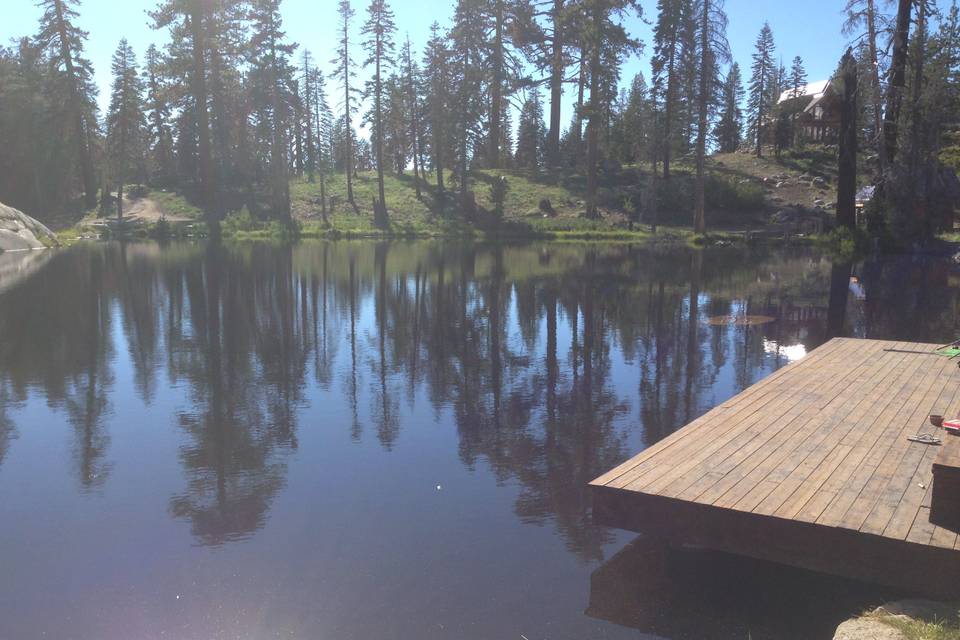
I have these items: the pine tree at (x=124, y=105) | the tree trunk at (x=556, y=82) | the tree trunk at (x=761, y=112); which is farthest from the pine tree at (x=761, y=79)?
the pine tree at (x=124, y=105)

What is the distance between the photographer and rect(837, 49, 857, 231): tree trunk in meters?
30.4

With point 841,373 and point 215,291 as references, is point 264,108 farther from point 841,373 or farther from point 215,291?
point 841,373

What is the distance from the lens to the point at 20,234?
114 ft

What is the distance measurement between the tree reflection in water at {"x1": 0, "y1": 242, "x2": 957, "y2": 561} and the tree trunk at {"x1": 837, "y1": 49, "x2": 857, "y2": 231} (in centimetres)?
633

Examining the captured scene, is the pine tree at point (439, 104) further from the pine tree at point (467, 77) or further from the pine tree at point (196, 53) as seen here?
the pine tree at point (196, 53)

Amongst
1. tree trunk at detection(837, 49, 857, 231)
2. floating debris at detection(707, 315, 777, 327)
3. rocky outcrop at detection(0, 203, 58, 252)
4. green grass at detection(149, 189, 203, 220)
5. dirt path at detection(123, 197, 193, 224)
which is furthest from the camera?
green grass at detection(149, 189, 203, 220)

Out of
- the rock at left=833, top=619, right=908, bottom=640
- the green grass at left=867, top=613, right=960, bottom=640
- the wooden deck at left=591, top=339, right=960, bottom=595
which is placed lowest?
the rock at left=833, top=619, right=908, bottom=640

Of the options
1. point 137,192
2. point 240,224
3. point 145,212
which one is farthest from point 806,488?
point 137,192

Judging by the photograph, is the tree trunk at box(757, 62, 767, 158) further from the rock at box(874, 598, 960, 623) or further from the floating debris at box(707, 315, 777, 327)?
the rock at box(874, 598, 960, 623)

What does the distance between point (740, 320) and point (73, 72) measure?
4747 centimetres

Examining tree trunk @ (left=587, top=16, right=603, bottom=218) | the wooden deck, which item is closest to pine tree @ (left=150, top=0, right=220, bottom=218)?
tree trunk @ (left=587, top=16, right=603, bottom=218)

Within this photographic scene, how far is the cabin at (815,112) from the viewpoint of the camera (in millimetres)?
60688

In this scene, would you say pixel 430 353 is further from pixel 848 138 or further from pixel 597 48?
pixel 597 48

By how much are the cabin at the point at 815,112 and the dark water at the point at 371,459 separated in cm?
4768
